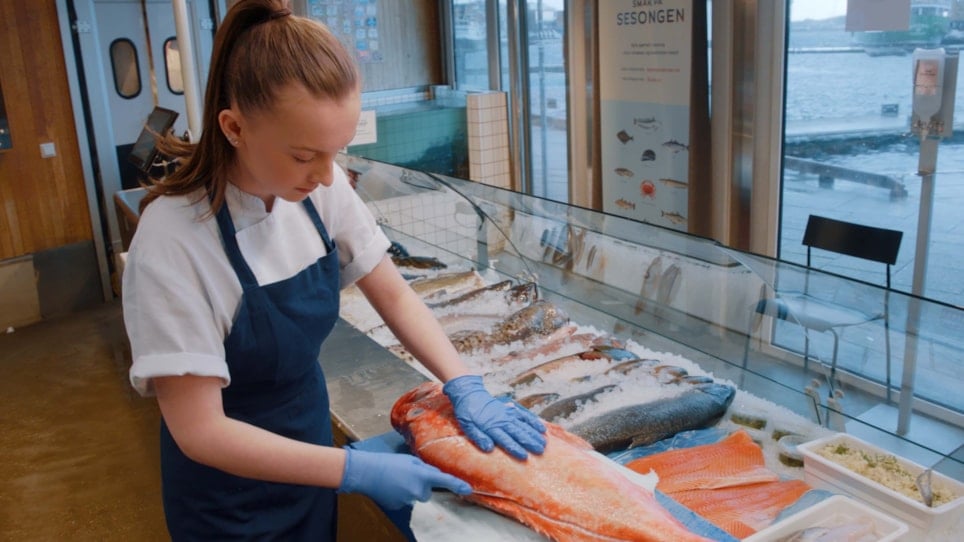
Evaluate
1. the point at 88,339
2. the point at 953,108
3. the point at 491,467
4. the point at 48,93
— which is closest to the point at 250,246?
the point at 491,467

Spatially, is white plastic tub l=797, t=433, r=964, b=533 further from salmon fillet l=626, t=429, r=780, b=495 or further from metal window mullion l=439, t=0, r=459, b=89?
metal window mullion l=439, t=0, r=459, b=89

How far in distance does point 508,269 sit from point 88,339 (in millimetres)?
4378

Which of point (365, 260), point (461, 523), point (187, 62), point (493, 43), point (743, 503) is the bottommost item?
point (743, 503)

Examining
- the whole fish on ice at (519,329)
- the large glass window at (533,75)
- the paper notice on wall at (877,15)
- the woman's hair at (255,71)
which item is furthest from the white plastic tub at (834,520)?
the large glass window at (533,75)

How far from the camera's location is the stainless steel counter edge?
207cm

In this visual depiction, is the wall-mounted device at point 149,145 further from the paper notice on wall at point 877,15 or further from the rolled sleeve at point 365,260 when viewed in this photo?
the paper notice on wall at point 877,15

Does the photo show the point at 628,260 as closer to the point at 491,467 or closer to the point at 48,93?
the point at 491,467

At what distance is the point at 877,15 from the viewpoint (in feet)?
13.4

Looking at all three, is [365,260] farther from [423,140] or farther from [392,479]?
[423,140]

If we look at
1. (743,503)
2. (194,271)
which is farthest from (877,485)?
(194,271)

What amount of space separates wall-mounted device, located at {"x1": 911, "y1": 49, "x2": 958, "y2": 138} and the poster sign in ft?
15.5

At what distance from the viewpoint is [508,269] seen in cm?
332

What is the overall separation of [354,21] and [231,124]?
6.20 metres

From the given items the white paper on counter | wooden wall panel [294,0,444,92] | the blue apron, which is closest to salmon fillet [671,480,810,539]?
the white paper on counter
